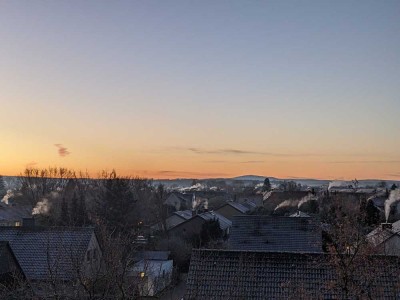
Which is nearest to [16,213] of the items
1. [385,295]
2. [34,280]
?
[34,280]

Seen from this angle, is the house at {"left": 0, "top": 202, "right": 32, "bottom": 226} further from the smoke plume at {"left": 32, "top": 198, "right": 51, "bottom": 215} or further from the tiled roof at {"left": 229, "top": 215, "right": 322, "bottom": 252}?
the tiled roof at {"left": 229, "top": 215, "right": 322, "bottom": 252}

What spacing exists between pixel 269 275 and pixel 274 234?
10.7m

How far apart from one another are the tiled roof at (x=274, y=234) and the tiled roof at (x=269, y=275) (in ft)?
30.4

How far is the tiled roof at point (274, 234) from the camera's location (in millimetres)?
26000

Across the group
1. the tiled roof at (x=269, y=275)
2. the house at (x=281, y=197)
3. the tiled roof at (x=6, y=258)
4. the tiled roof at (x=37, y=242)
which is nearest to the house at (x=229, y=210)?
the house at (x=281, y=197)

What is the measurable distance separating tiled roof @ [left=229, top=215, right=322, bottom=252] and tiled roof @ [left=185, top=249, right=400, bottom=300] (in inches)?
365

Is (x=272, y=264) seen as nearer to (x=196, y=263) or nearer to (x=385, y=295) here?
(x=196, y=263)

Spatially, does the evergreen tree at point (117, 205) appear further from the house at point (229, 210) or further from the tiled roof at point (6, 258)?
the tiled roof at point (6, 258)

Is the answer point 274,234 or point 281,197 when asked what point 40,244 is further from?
point 281,197

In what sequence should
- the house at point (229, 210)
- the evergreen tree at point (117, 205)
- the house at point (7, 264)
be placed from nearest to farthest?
the house at point (7, 264) → the evergreen tree at point (117, 205) → the house at point (229, 210)

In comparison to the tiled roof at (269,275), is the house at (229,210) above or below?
below

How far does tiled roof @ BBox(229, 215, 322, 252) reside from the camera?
26.0 metres

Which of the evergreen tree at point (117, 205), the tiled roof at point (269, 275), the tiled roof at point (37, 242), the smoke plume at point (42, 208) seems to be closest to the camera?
the tiled roof at point (269, 275)

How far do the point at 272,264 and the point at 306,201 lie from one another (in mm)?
51339
